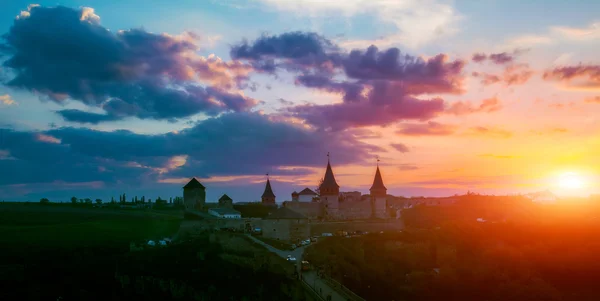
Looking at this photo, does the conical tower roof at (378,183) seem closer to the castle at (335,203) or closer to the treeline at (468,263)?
the castle at (335,203)

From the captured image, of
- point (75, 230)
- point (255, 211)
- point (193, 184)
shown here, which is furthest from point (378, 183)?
point (75, 230)

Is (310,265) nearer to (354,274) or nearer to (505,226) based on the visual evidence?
(354,274)

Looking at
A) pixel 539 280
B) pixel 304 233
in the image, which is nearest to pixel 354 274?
pixel 304 233

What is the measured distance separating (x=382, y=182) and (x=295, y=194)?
11695 mm

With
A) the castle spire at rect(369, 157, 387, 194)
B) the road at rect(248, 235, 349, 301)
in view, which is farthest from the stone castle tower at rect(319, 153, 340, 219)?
the road at rect(248, 235, 349, 301)

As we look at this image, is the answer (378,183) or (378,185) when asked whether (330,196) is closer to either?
(378,185)

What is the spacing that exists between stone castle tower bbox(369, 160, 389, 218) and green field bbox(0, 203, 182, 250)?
2497 centimetres

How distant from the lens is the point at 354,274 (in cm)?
4162

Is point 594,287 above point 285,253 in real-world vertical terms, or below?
below

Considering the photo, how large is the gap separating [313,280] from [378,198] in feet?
112

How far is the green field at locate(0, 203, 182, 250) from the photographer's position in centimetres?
5394

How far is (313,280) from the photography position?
110ft

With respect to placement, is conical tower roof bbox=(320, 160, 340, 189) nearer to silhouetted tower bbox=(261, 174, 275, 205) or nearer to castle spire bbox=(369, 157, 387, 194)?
castle spire bbox=(369, 157, 387, 194)

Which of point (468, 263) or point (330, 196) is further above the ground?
point (330, 196)
